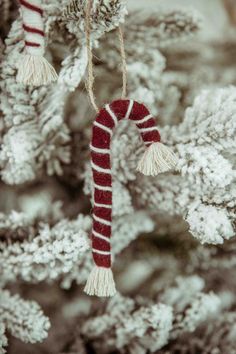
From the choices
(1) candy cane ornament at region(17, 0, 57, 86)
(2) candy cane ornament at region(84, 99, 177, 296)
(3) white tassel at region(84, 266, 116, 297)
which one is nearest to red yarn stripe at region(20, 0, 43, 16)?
(1) candy cane ornament at region(17, 0, 57, 86)

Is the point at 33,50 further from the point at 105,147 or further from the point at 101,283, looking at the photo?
the point at 101,283

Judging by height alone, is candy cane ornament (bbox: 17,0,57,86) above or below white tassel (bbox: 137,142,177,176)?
above

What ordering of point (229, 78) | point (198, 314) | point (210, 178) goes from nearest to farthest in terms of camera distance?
point (210, 178) → point (198, 314) → point (229, 78)

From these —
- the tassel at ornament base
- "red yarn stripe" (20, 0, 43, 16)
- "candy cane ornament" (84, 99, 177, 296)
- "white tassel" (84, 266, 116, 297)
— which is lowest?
"white tassel" (84, 266, 116, 297)

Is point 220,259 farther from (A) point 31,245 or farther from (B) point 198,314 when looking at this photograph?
(A) point 31,245

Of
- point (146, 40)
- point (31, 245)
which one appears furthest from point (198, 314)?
point (146, 40)

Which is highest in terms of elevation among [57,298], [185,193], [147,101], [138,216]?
[147,101]

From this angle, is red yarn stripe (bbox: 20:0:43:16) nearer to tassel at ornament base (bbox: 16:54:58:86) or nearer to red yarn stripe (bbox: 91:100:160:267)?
tassel at ornament base (bbox: 16:54:58:86)
